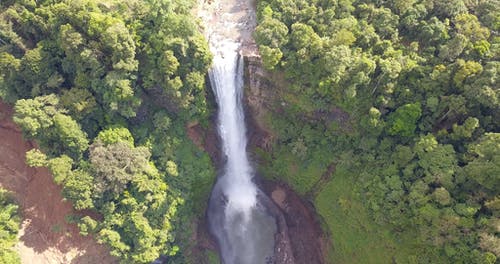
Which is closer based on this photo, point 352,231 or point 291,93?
point 291,93

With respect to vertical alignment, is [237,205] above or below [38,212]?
below

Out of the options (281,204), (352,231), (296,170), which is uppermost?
(296,170)

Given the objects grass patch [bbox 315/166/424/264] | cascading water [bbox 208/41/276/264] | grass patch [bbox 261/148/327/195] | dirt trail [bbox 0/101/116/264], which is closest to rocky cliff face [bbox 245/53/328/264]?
cascading water [bbox 208/41/276/264]

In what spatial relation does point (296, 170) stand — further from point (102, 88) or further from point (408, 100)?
point (102, 88)

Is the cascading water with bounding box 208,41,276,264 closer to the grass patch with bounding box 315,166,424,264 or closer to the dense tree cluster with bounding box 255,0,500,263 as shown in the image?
the dense tree cluster with bounding box 255,0,500,263

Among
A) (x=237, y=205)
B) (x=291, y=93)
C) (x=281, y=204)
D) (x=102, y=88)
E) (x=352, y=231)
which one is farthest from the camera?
(x=237, y=205)

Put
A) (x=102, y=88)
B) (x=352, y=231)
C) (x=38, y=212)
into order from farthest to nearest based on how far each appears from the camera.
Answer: (x=352, y=231), (x=38, y=212), (x=102, y=88)

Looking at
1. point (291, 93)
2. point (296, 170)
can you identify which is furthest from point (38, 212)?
point (291, 93)

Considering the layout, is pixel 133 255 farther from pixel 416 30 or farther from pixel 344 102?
pixel 416 30
